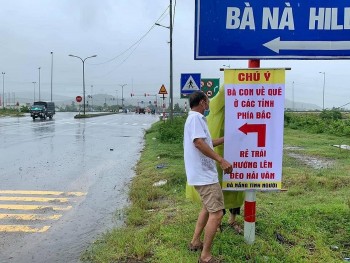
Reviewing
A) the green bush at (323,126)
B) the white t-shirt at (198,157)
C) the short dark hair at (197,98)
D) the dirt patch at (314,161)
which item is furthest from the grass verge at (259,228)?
the green bush at (323,126)

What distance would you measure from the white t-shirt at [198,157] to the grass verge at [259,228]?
85 cm

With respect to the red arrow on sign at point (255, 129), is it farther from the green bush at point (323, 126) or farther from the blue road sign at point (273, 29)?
the green bush at point (323, 126)

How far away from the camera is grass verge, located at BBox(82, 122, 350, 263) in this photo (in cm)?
447

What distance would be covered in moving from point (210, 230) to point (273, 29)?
222 centimetres

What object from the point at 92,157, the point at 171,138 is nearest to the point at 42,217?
the point at 92,157

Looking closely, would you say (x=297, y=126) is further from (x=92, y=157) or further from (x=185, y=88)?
(x=92, y=157)

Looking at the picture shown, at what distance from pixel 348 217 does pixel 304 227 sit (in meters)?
0.83

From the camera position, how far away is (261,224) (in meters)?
5.28

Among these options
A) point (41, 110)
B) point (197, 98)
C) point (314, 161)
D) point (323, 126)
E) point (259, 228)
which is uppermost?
point (197, 98)

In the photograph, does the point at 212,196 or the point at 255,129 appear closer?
the point at 212,196

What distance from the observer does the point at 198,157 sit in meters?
4.17

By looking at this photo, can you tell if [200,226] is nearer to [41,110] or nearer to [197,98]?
[197,98]

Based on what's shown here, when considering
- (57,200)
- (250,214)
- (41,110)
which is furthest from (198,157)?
(41,110)

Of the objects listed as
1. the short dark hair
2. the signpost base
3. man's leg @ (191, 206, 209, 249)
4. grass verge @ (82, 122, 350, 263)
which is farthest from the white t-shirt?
grass verge @ (82, 122, 350, 263)
